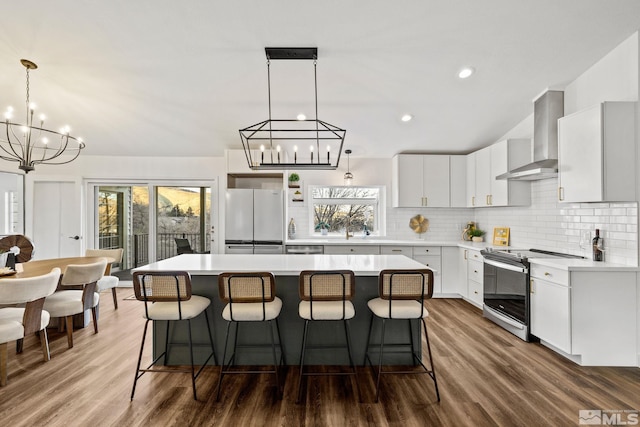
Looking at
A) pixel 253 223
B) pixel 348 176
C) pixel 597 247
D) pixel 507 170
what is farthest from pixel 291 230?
pixel 597 247

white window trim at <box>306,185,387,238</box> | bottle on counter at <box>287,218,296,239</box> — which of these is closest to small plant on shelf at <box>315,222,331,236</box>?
white window trim at <box>306,185,387,238</box>

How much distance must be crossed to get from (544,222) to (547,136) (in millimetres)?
1090

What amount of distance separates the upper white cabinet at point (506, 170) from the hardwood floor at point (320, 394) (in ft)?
6.49

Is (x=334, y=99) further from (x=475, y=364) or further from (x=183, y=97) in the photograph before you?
(x=475, y=364)

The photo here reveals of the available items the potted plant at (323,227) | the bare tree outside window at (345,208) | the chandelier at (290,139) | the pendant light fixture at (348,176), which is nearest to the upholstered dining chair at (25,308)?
the chandelier at (290,139)

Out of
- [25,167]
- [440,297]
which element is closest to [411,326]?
[440,297]

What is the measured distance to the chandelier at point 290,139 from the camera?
114 inches

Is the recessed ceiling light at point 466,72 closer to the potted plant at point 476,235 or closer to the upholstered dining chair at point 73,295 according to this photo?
the potted plant at point 476,235

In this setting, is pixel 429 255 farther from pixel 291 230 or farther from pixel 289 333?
pixel 289 333

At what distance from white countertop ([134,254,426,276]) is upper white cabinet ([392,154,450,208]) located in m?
2.20

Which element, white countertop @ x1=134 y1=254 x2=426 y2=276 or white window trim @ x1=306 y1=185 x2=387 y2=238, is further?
white window trim @ x1=306 y1=185 x2=387 y2=238

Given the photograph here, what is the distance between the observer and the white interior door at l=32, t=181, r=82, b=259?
5.20 metres

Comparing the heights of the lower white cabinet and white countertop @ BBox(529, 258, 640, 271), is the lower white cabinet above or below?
below

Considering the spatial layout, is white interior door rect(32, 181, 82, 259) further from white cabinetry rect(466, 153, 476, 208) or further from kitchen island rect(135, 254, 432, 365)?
white cabinetry rect(466, 153, 476, 208)
